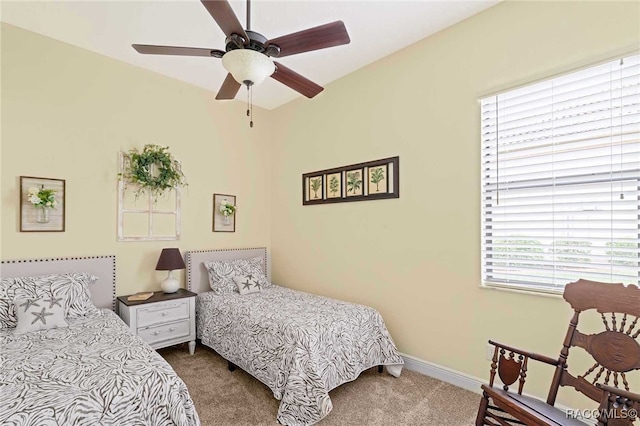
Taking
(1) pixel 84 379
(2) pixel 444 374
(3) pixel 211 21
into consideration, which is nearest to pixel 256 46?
(3) pixel 211 21

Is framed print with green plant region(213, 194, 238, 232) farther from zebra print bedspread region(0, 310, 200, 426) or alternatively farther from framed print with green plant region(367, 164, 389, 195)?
zebra print bedspread region(0, 310, 200, 426)

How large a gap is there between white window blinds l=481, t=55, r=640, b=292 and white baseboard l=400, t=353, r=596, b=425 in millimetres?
807

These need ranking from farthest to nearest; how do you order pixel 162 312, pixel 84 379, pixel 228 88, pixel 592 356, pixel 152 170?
pixel 152 170
pixel 162 312
pixel 228 88
pixel 592 356
pixel 84 379

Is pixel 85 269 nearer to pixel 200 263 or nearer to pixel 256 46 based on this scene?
pixel 200 263

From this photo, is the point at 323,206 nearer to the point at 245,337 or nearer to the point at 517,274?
the point at 245,337

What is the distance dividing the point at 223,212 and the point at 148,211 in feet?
2.71

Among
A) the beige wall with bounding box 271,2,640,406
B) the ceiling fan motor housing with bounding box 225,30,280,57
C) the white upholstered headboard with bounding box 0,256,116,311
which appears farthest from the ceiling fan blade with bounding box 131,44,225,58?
the white upholstered headboard with bounding box 0,256,116,311

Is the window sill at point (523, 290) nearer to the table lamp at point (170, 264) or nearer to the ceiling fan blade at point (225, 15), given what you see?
the ceiling fan blade at point (225, 15)

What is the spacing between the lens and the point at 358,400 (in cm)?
246

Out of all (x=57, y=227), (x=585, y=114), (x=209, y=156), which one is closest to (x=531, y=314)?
(x=585, y=114)

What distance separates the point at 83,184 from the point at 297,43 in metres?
2.57

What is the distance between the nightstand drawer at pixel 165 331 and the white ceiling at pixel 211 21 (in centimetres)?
262

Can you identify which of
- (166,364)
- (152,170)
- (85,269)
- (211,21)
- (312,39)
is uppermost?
(211,21)

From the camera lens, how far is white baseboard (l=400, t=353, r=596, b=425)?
257cm
